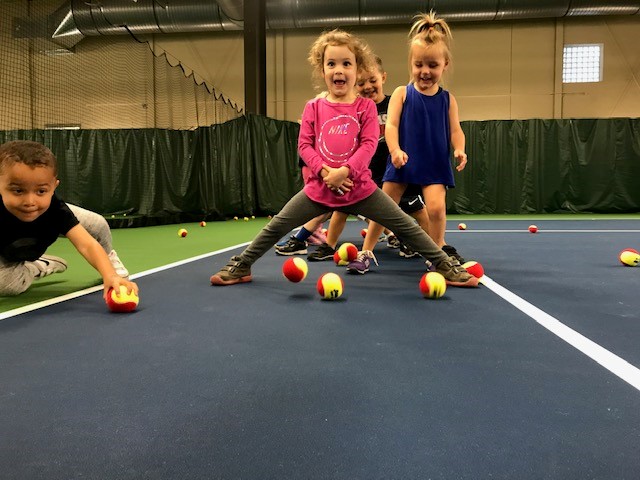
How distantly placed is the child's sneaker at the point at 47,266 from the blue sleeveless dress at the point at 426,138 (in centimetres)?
225

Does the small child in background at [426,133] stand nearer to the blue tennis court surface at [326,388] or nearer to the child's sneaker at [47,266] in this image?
the blue tennis court surface at [326,388]

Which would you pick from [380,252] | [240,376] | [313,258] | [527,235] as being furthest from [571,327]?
[527,235]

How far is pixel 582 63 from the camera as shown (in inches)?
499

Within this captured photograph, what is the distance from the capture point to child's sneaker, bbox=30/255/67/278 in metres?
2.88

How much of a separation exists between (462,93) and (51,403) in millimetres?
13162

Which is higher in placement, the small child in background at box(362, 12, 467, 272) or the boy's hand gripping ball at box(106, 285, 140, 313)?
the small child in background at box(362, 12, 467, 272)

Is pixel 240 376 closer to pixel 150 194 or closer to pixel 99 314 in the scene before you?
pixel 99 314

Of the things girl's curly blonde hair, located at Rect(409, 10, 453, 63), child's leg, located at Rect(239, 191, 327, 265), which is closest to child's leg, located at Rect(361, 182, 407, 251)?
child's leg, located at Rect(239, 191, 327, 265)

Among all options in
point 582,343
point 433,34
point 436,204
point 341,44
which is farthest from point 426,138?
point 582,343

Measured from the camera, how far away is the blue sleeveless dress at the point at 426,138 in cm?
331

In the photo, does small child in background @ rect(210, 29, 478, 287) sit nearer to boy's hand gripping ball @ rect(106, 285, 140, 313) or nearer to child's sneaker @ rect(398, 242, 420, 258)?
boy's hand gripping ball @ rect(106, 285, 140, 313)

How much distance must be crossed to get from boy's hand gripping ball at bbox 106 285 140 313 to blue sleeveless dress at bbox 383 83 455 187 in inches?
75.9

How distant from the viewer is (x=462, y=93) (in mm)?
12969

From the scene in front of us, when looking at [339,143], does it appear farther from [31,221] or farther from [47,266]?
[47,266]
